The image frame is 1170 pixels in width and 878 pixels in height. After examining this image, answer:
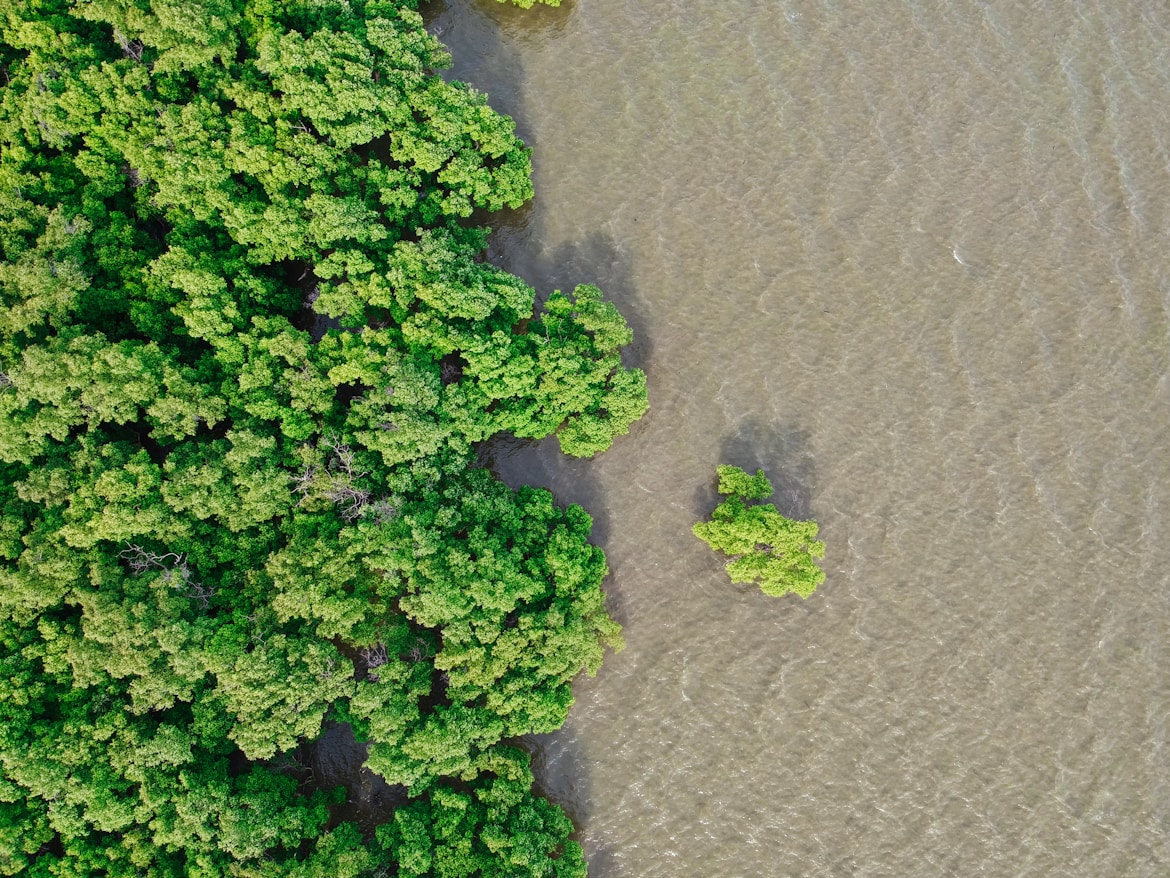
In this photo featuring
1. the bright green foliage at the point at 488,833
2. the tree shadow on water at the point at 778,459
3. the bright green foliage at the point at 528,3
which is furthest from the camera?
the bright green foliage at the point at 528,3

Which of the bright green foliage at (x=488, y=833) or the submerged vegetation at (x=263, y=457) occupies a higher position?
the submerged vegetation at (x=263, y=457)

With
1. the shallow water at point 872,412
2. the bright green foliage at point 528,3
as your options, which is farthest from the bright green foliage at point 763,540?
the bright green foliage at point 528,3

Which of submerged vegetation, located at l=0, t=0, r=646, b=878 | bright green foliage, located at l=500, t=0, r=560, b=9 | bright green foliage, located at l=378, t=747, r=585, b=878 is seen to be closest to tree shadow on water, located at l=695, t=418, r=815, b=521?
submerged vegetation, located at l=0, t=0, r=646, b=878

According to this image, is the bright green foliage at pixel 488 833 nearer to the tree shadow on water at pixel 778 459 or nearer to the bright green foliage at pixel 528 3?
the tree shadow on water at pixel 778 459

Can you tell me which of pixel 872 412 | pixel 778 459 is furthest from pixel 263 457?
pixel 872 412

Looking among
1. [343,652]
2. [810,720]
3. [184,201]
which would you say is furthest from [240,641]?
[810,720]

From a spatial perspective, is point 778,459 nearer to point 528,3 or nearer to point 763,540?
point 763,540

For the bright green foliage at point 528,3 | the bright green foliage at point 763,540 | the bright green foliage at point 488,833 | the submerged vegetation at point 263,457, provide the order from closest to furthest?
the submerged vegetation at point 263,457 → the bright green foliage at point 488,833 → the bright green foliage at point 763,540 → the bright green foliage at point 528,3
